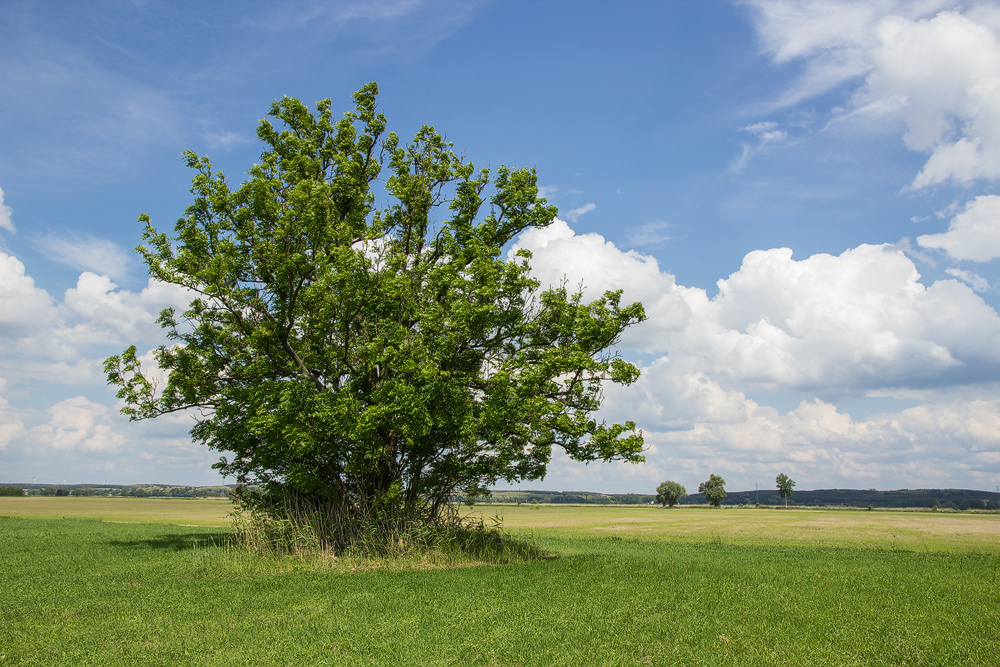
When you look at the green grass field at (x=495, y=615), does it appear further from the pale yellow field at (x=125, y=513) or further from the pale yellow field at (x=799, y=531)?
the pale yellow field at (x=125, y=513)

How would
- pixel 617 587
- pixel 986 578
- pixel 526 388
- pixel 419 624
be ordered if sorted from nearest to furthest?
pixel 419 624, pixel 617 587, pixel 986 578, pixel 526 388

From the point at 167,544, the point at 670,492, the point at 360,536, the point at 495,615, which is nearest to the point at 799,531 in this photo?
the point at 360,536

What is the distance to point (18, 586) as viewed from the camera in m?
12.9

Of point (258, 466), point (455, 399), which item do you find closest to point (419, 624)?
point (455, 399)

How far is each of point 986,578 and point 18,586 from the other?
22758 mm

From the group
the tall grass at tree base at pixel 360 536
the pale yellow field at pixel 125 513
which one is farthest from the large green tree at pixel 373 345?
the pale yellow field at pixel 125 513

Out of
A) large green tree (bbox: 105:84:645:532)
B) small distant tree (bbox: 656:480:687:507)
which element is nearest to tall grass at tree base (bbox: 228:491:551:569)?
large green tree (bbox: 105:84:645:532)

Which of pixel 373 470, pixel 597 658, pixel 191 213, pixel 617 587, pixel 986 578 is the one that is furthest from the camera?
pixel 191 213

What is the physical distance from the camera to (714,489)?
15188 centimetres

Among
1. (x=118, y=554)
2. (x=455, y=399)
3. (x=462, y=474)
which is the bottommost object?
Answer: (x=118, y=554)

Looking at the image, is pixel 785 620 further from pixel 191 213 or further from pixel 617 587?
pixel 191 213

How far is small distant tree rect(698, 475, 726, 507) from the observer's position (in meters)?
152

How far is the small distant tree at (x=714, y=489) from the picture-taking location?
152 metres

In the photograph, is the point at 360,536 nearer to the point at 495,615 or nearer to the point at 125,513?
the point at 495,615
